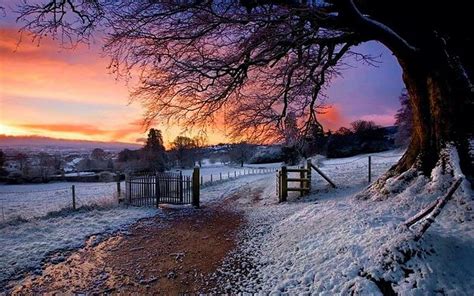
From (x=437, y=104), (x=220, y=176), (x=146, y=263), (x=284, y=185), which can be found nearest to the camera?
(x=146, y=263)

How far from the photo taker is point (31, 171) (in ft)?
163

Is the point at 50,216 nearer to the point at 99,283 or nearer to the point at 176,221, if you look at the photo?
the point at 176,221

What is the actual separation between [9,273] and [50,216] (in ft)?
22.4

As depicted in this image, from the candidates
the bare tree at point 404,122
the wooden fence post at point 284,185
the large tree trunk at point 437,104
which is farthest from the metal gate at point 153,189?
the bare tree at point 404,122

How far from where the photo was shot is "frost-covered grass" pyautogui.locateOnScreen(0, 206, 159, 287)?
6.95 metres

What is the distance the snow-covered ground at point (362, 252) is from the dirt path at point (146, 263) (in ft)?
1.89

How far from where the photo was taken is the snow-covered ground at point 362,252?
4.45 m

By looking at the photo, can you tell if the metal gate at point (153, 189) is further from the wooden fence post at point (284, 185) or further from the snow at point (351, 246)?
the snow at point (351, 246)

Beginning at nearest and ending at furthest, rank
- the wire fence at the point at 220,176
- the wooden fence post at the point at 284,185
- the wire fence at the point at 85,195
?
1. the wooden fence post at the point at 284,185
2. the wire fence at the point at 85,195
3. the wire fence at the point at 220,176

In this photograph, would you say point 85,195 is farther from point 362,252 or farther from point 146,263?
point 362,252

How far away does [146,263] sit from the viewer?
6.80 meters

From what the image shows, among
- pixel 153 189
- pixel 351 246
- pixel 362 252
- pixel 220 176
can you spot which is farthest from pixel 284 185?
pixel 220 176

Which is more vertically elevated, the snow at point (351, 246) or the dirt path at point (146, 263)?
the snow at point (351, 246)

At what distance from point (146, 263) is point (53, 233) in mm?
4269
